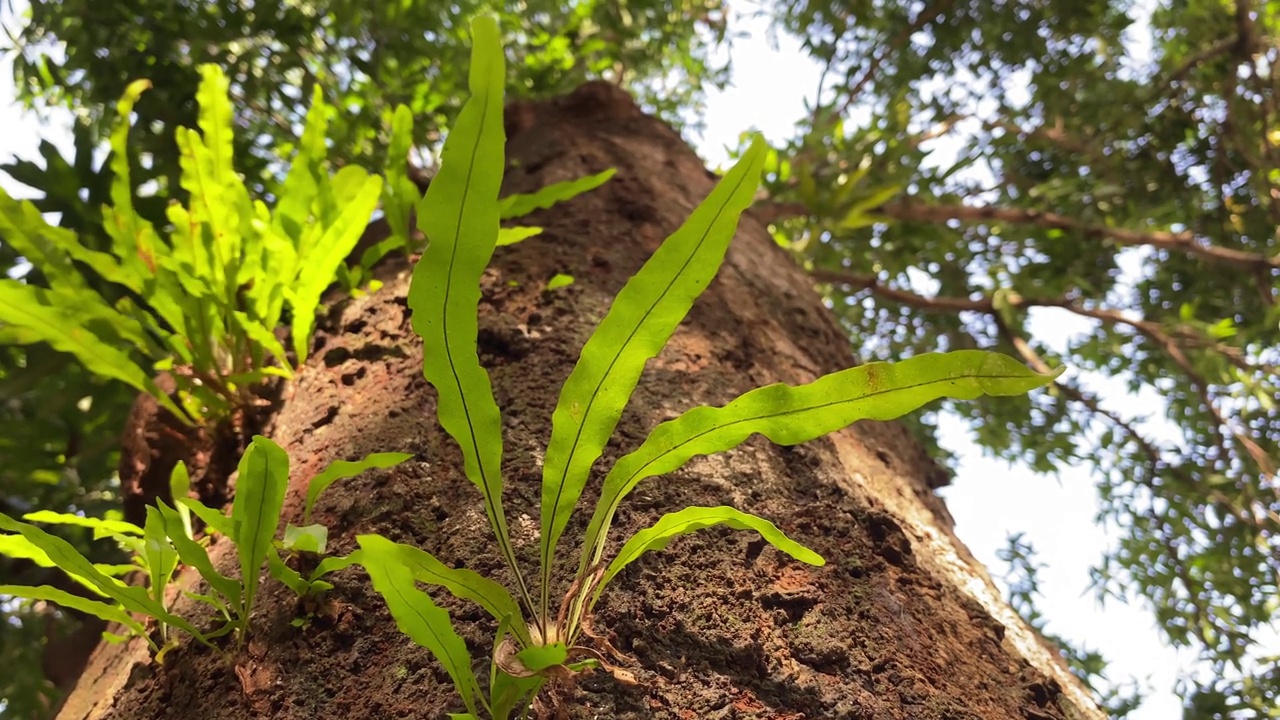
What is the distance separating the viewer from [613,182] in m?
1.54

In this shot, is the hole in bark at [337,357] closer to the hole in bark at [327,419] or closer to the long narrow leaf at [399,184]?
the hole in bark at [327,419]

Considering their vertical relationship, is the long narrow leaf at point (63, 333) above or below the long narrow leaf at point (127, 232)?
below

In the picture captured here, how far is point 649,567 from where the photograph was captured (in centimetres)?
74

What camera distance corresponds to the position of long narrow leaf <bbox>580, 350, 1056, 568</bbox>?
2.02ft

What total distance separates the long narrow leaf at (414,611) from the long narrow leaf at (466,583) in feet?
0.05

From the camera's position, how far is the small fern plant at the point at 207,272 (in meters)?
1.13

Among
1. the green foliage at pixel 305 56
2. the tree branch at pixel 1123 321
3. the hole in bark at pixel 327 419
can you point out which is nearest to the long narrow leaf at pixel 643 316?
the hole in bark at pixel 327 419

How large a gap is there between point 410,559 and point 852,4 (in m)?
3.29

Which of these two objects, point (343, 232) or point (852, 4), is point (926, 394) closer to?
point (343, 232)

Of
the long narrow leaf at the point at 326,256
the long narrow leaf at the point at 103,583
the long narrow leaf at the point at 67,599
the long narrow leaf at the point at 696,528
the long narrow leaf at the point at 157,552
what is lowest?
the long narrow leaf at the point at 67,599

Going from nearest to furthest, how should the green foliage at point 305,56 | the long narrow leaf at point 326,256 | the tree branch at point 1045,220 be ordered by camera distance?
the long narrow leaf at point 326,256
the green foliage at point 305,56
the tree branch at point 1045,220

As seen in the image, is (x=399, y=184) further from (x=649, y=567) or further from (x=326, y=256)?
(x=649, y=567)

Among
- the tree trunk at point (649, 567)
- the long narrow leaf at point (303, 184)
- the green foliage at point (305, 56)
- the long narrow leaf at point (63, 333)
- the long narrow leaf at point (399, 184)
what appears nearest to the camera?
the tree trunk at point (649, 567)

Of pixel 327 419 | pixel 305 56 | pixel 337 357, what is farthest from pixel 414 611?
pixel 305 56
